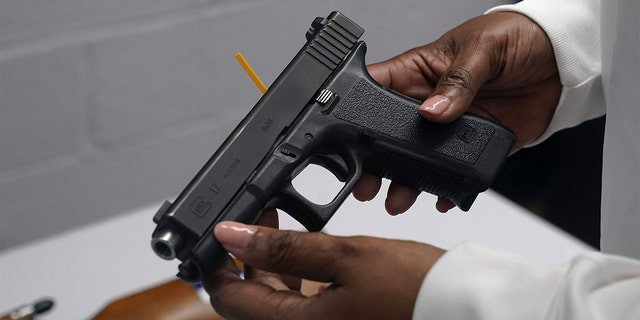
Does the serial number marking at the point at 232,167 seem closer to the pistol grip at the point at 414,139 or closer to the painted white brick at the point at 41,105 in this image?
the pistol grip at the point at 414,139

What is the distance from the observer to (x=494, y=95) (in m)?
0.93

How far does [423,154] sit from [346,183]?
0.07m

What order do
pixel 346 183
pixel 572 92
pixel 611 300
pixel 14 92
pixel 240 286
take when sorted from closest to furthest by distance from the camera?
pixel 611 300 < pixel 240 286 < pixel 346 183 < pixel 572 92 < pixel 14 92

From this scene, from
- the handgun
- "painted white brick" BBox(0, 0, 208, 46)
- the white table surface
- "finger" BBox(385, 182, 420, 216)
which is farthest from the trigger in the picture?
"painted white brick" BBox(0, 0, 208, 46)

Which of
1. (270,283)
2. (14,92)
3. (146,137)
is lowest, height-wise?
(270,283)

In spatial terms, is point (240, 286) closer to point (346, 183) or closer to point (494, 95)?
point (346, 183)

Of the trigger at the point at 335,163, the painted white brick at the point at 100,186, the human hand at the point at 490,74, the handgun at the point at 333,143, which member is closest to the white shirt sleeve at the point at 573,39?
the human hand at the point at 490,74

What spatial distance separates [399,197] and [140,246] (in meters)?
0.44

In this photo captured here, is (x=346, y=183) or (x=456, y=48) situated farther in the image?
(x=456, y=48)

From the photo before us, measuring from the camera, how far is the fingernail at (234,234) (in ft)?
1.98

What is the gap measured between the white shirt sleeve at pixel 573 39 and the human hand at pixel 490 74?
1 cm

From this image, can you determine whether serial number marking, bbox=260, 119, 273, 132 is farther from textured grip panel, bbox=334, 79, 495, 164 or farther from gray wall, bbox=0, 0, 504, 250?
gray wall, bbox=0, 0, 504, 250

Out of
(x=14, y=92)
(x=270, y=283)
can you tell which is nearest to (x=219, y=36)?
(x=14, y=92)

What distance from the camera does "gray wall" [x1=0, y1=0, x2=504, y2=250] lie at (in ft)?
4.22
